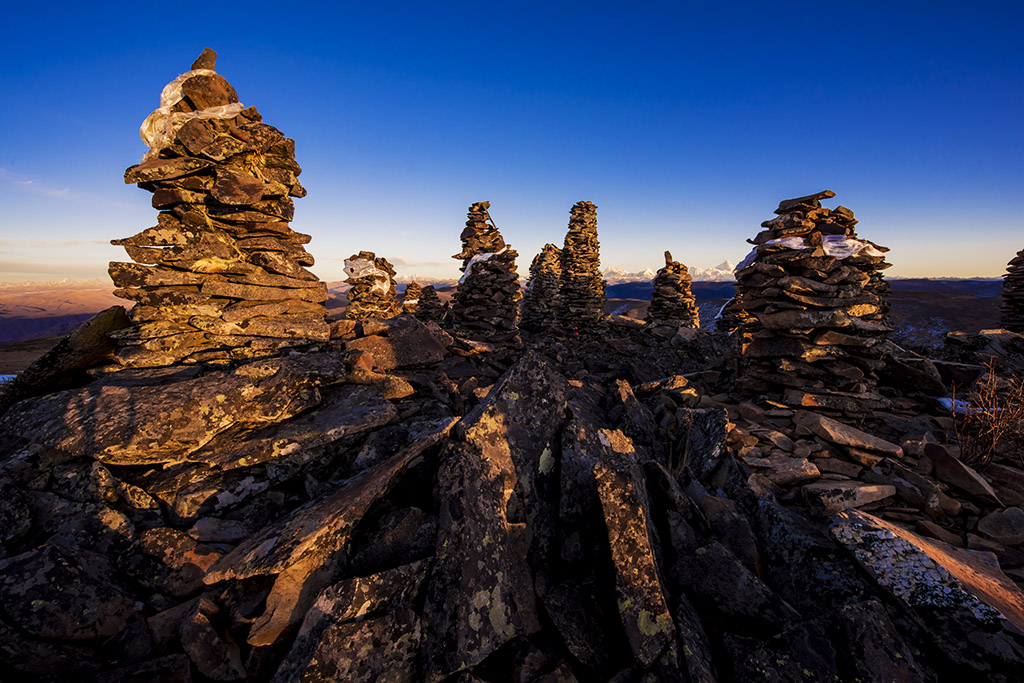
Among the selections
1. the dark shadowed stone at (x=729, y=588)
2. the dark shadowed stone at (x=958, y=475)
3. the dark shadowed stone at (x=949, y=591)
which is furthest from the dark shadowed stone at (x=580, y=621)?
the dark shadowed stone at (x=958, y=475)

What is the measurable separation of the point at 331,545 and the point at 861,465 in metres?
6.91

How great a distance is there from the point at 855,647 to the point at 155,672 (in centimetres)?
504

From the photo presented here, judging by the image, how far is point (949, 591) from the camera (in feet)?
10.5

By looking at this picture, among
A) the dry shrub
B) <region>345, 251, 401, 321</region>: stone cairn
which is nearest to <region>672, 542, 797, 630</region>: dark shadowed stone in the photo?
the dry shrub

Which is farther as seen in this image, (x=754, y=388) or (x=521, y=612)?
(x=754, y=388)

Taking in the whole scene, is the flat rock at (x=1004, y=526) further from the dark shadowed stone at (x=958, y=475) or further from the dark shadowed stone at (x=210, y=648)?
the dark shadowed stone at (x=210, y=648)

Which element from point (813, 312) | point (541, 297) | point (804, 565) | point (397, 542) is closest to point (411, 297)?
point (541, 297)

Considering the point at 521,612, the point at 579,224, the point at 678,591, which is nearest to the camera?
the point at 521,612

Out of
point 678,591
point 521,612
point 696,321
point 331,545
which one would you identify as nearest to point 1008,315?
point 696,321

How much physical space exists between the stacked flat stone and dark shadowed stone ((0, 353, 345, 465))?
22490mm

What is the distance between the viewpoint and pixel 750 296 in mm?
8344

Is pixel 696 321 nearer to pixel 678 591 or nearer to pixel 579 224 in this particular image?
pixel 579 224

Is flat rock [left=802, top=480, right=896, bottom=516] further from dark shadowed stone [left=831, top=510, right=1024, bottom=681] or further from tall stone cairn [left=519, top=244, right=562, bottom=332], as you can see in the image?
tall stone cairn [left=519, top=244, right=562, bottom=332]

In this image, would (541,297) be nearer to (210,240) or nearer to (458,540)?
(210,240)
